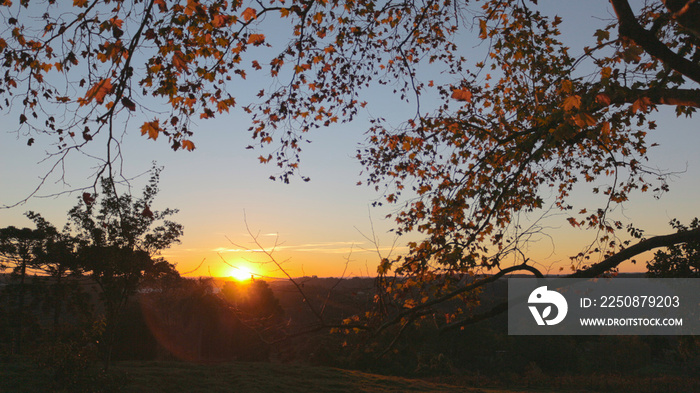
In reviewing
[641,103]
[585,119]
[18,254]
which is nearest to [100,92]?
[585,119]

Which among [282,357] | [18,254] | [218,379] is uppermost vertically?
[18,254]

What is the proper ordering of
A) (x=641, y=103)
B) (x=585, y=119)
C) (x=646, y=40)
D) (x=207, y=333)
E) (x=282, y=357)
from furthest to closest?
(x=282, y=357) → (x=207, y=333) → (x=641, y=103) → (x=585, y=119) → (x=646, y=40)

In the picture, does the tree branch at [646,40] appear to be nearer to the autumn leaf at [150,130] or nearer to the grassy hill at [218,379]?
the autumn leaf at [150,130]

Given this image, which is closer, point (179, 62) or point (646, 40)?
point (646, 40)

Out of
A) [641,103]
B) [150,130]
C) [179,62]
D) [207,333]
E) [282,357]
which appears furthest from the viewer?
[282,357]

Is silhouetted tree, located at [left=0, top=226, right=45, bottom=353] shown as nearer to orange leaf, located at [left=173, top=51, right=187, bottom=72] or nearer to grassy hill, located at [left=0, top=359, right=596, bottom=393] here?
grassy hill, located at [left=0, top=359, right=596, bottom=393]

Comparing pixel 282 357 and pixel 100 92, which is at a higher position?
pixel 100 92

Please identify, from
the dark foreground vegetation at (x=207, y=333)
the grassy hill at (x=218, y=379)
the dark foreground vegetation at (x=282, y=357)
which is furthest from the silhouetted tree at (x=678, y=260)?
the grassy hill at (x=218, y=379)

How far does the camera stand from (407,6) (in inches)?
330

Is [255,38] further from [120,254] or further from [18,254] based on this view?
[18,254]

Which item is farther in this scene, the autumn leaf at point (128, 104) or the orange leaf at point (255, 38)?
the orange leaf at point (255, 38)

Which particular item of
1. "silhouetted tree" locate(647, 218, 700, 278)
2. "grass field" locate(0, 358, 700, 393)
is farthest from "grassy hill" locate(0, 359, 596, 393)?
"silhouetted tree" locate(647, 218, 700, 278)

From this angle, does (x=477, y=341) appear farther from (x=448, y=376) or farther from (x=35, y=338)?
(x=35, y=338)

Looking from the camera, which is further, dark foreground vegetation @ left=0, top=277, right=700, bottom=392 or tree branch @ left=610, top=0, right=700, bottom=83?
dark foreground vegetation @ left=0, top=277, right=700, bottom=392
